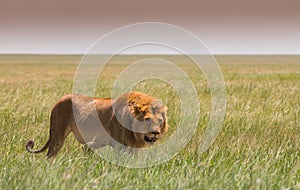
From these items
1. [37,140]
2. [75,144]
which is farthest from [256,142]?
[37,140]

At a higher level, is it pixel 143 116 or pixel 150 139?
pixel 143 116

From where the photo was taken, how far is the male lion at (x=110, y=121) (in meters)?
5.92

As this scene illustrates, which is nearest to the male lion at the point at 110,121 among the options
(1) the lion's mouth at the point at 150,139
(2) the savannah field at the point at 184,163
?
(1) the lion's mouth at the point at 150,139

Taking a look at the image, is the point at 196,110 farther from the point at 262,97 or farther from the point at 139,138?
the point at 262,97

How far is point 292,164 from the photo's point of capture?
628 centimetres

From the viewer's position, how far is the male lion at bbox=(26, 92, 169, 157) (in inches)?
233

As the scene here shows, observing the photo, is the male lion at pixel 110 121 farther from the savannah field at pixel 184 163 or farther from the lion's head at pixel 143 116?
the savannah field at pixel 184 163

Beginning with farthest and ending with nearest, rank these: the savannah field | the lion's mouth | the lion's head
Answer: the lion's mouth, the lion's head, the savannah field

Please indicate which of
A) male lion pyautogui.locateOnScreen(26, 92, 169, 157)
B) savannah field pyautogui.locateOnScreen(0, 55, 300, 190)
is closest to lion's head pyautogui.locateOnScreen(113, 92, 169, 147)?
male lion pyautogui.locateOnScreen(26, 92, 169, 157)

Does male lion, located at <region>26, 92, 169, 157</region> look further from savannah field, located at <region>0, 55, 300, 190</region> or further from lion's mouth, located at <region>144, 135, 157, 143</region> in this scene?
savannah field, located at <region>0, 55, 300, 190</region>

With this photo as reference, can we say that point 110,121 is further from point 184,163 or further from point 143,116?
point 184,163

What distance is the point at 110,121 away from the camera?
637cm

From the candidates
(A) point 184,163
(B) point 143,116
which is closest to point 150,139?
(B) point 143,116

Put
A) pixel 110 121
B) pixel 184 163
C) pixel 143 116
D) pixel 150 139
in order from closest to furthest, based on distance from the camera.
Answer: pixel 143 116, pixel 150 139, pixel 184 163, pixel 110 121
